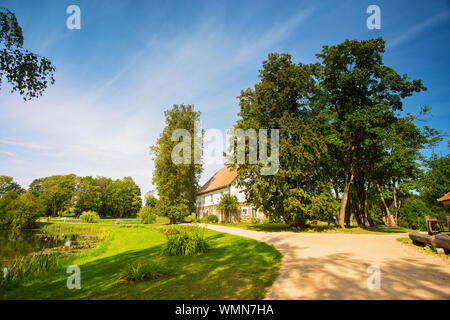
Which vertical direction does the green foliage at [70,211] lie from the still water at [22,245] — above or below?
below

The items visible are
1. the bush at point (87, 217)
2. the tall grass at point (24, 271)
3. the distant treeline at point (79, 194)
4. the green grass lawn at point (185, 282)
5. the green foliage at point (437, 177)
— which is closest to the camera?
the green grass lawn at point (185, 282)

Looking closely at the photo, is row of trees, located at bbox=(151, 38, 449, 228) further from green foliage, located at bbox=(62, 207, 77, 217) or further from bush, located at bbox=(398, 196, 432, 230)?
green foliage, located at bbox=(62, 207, 77, 217)

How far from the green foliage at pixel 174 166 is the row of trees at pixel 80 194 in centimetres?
2937

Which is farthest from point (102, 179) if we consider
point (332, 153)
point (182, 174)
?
point (332, 153)

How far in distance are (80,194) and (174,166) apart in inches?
1485

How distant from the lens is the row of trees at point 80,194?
52219 mm

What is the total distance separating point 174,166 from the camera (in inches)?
1188

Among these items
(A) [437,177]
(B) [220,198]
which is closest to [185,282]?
(B) [220,198]

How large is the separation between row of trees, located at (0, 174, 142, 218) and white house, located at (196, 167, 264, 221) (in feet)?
101

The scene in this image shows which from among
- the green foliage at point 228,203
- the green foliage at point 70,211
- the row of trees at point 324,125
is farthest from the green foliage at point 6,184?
the row of trees at point 324,125

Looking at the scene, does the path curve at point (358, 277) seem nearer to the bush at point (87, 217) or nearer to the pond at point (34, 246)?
the pond at point (34, 246)
